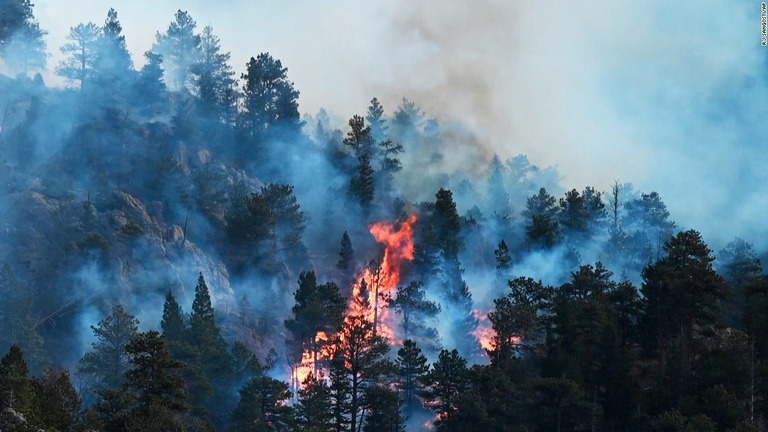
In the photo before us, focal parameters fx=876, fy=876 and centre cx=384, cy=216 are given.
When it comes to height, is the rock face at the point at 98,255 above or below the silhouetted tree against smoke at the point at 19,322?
above

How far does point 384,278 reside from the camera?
11356 centimetres

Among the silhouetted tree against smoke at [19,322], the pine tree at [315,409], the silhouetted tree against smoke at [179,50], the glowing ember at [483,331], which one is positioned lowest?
the pine tree at [315,409]

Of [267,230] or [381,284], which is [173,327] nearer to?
[267,230]

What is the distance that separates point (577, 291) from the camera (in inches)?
3127

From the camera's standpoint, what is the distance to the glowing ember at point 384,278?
104m

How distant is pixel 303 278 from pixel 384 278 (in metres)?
28.6

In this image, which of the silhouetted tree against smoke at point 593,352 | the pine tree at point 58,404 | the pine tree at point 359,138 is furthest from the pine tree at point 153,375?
the pine tree at point 359,138

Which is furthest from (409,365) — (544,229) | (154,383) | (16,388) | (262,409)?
(16,388)

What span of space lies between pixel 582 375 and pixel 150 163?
6779 cm

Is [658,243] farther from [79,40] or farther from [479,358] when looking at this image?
[79,40]

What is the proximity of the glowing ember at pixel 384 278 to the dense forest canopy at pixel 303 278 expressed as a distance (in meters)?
0.39

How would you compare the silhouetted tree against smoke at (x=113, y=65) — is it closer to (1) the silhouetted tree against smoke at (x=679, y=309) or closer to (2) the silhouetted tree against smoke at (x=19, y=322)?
(2) the silhouetted tree against smoke at (x=19, y=322)

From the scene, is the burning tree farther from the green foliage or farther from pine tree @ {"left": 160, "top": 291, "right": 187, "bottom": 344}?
pine tree @ {"left": 160, "top": 291, "right": 187, "bottom": 344}

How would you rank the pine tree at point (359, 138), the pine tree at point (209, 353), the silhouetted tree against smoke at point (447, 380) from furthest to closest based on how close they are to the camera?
the pine tree at point (359, 138) → the pine tree at point (209, 353) → the silhouetted tree against smoke at point (447, 380)
